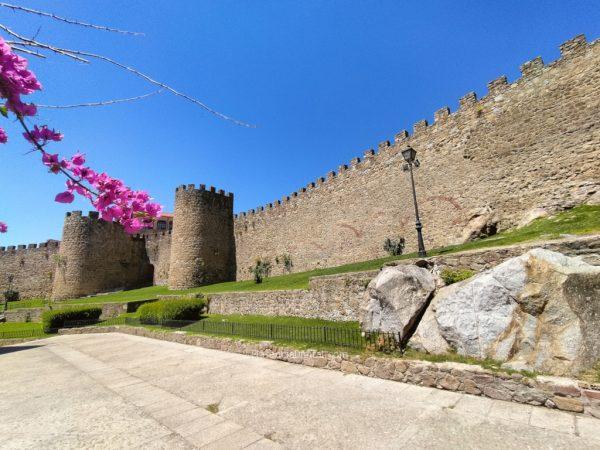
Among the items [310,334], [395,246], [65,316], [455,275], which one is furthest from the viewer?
[65,316]

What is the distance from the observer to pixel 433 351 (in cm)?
662

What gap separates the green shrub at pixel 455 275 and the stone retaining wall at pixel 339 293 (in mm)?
213

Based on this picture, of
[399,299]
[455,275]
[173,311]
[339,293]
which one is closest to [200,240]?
[173,311]

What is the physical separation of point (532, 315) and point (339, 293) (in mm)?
6691

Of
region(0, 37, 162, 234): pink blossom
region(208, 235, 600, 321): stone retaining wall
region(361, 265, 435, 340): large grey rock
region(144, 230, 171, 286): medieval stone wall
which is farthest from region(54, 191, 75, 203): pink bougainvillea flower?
region(144, 230, 171, 286): medieval stone wall

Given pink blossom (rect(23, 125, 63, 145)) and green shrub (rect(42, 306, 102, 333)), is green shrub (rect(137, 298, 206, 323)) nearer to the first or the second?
green shrub (rect(42, 306, 102, 333))

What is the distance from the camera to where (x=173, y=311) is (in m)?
16.0

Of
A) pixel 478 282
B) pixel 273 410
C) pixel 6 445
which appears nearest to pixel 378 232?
pixel 478 282

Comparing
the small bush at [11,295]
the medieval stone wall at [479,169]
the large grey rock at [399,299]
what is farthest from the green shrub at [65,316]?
the small bush at [11,295]

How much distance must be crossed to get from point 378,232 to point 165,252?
30.0 m

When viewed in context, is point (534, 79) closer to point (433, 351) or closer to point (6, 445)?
point (433, 351)

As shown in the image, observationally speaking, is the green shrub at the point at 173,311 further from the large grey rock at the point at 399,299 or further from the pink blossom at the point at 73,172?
the pink blossom at the point at 73,172

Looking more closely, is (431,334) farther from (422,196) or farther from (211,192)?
(211,192)

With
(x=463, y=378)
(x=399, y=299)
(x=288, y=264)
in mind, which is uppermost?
(x=288, y=264)
